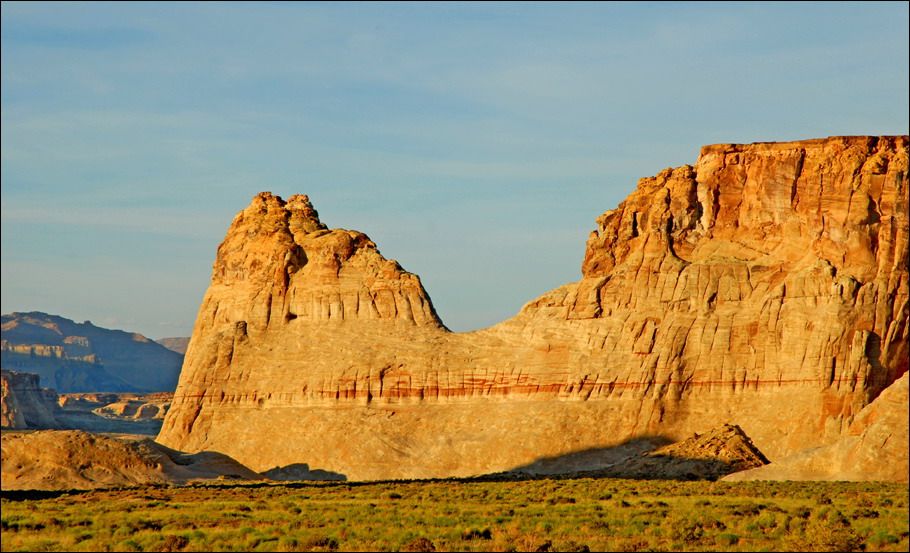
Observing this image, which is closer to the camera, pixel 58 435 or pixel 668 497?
pixel 668 497

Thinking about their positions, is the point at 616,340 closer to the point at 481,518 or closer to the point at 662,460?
the point at 662,460

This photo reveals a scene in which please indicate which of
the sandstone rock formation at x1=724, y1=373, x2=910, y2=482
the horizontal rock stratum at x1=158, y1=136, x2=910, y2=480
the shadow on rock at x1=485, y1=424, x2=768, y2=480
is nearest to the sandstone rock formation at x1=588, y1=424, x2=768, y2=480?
the shadow on rock at x1=485, y1=424, x2=768, y2=480

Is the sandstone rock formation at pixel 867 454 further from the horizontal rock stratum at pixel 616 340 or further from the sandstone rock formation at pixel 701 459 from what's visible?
the horizontal rock stratum at pixel 616 340

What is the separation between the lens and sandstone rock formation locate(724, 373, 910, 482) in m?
86.3

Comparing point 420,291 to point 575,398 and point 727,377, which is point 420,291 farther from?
point 727,377

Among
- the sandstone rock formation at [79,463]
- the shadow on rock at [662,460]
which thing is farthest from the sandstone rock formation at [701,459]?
the sandstone rock formation at [79,463]

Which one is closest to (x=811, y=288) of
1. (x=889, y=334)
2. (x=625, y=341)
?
(x=889, y=334)

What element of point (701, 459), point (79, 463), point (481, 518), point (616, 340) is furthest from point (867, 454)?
point (79, 463)

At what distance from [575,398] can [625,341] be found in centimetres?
554

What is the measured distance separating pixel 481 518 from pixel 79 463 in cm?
4344

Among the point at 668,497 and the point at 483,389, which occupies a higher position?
the point at 483,389

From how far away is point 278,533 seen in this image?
6369 centimetres

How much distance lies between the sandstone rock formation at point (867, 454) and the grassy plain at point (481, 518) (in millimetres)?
3140

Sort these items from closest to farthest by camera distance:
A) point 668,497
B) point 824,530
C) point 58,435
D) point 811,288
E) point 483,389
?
point 824,530
point 668,497
point 58,435
point 811,288
point 483,389
